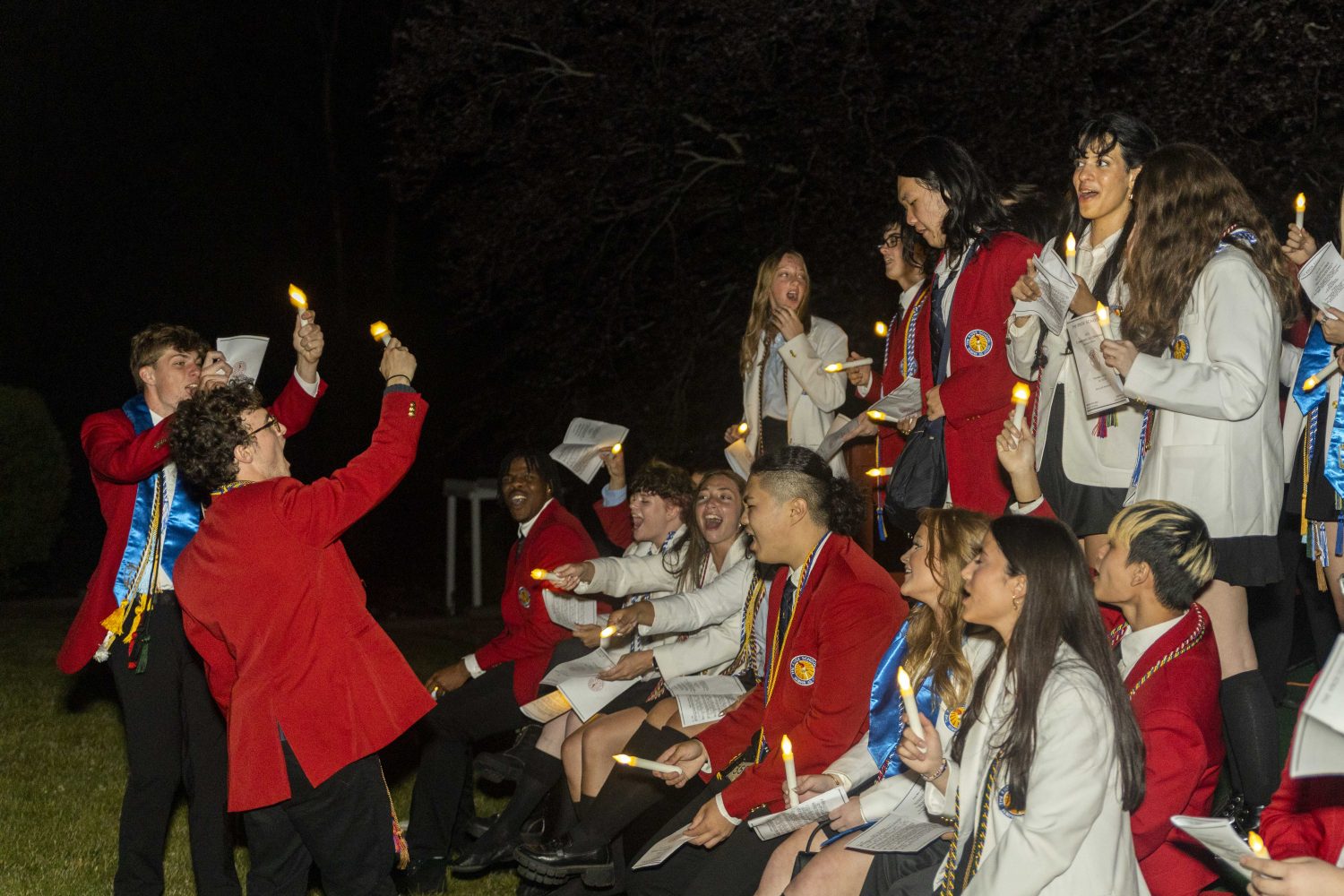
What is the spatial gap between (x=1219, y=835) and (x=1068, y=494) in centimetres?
175

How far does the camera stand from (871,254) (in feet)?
32.1

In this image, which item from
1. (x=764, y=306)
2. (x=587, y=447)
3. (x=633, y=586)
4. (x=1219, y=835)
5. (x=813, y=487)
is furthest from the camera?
(x=587, y=447)

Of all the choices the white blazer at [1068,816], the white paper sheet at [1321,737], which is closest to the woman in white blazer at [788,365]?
the white blazer at [1068,816]

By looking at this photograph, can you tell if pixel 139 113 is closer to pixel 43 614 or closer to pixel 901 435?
pixel 43 614

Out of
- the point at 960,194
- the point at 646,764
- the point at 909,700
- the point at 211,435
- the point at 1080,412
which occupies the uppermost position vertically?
the point at 960,194

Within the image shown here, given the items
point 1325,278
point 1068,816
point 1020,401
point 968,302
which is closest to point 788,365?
point 968,302

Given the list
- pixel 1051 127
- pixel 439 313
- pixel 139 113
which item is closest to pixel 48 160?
pixel 139 113

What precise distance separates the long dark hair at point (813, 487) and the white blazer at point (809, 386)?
0.83 m

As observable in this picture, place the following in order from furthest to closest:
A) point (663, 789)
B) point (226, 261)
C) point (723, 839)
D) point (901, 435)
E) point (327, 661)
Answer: point (226, 261) → point (901, 435) → point (663, 789) → point (723, 839) → point (327, 661)

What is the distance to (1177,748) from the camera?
11.0 ft

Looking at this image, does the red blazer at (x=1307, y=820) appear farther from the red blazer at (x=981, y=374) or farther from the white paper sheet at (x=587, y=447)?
the white paper sheet at (x=587, y=447)

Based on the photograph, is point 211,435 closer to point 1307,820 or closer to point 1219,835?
point 1219,835

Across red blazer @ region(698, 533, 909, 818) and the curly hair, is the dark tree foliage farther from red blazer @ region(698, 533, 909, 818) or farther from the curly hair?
the curly hair

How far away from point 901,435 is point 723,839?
178 cm
